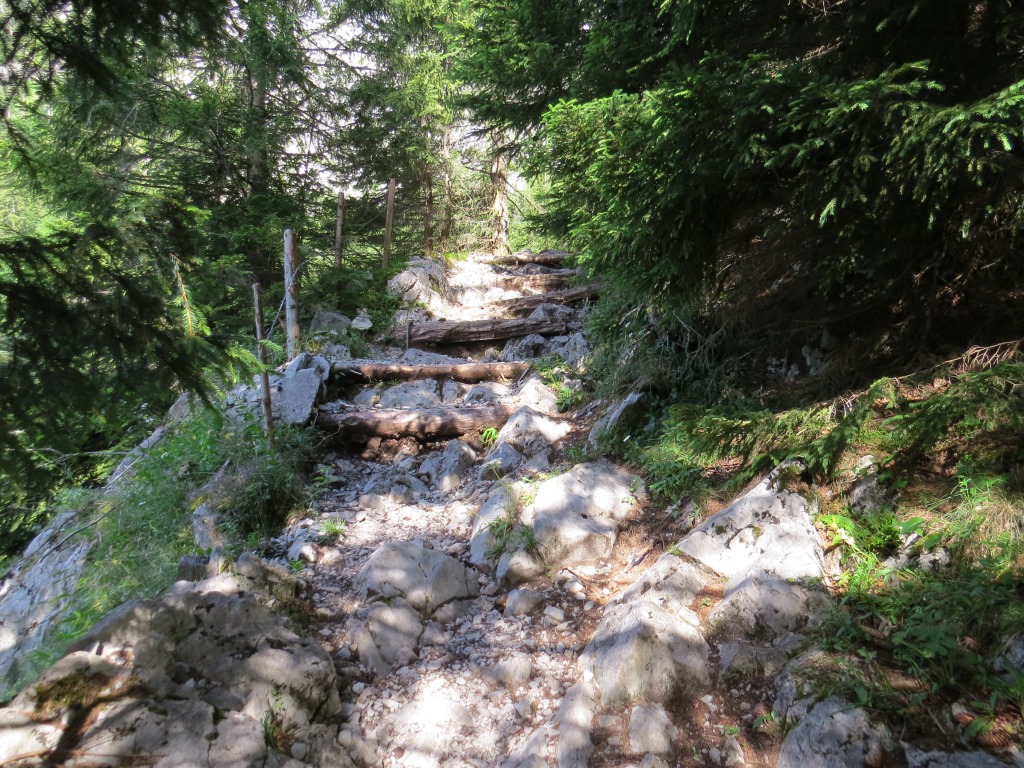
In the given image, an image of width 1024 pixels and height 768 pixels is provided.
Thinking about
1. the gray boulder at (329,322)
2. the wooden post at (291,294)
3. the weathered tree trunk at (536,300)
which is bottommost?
the weathered tree trunk at (536,300)

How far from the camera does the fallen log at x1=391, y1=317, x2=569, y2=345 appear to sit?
1178cm

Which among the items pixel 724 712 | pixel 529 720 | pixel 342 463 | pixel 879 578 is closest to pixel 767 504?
pixel 879 578

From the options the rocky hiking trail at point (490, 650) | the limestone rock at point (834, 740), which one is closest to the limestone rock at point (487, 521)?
the rocky hiking trail at point (490, 650)

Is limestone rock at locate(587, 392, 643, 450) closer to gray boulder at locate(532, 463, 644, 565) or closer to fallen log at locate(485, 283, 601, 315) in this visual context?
gray boulder at locate(532, 463, 644, 565)

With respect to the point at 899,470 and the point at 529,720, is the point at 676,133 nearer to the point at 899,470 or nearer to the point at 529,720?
the point at 899,470

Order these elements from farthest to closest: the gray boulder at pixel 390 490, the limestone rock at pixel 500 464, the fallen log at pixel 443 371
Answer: the fallen log at pixel 443 371
the limestone rock at pixel 500 464
the gray boulder at pixel 390 490

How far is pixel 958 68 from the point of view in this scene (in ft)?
10.9

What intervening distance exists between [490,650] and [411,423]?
167 inches

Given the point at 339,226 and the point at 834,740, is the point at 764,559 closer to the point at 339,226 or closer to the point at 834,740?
the point at 834,740

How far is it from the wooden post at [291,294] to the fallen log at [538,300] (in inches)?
230

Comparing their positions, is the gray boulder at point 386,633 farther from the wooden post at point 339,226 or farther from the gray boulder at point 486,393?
the wooden post at point 339,226

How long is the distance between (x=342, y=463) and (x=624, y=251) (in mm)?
4761

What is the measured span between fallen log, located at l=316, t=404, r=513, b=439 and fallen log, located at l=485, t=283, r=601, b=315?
20.9ft

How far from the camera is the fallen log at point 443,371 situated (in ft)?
30.9
